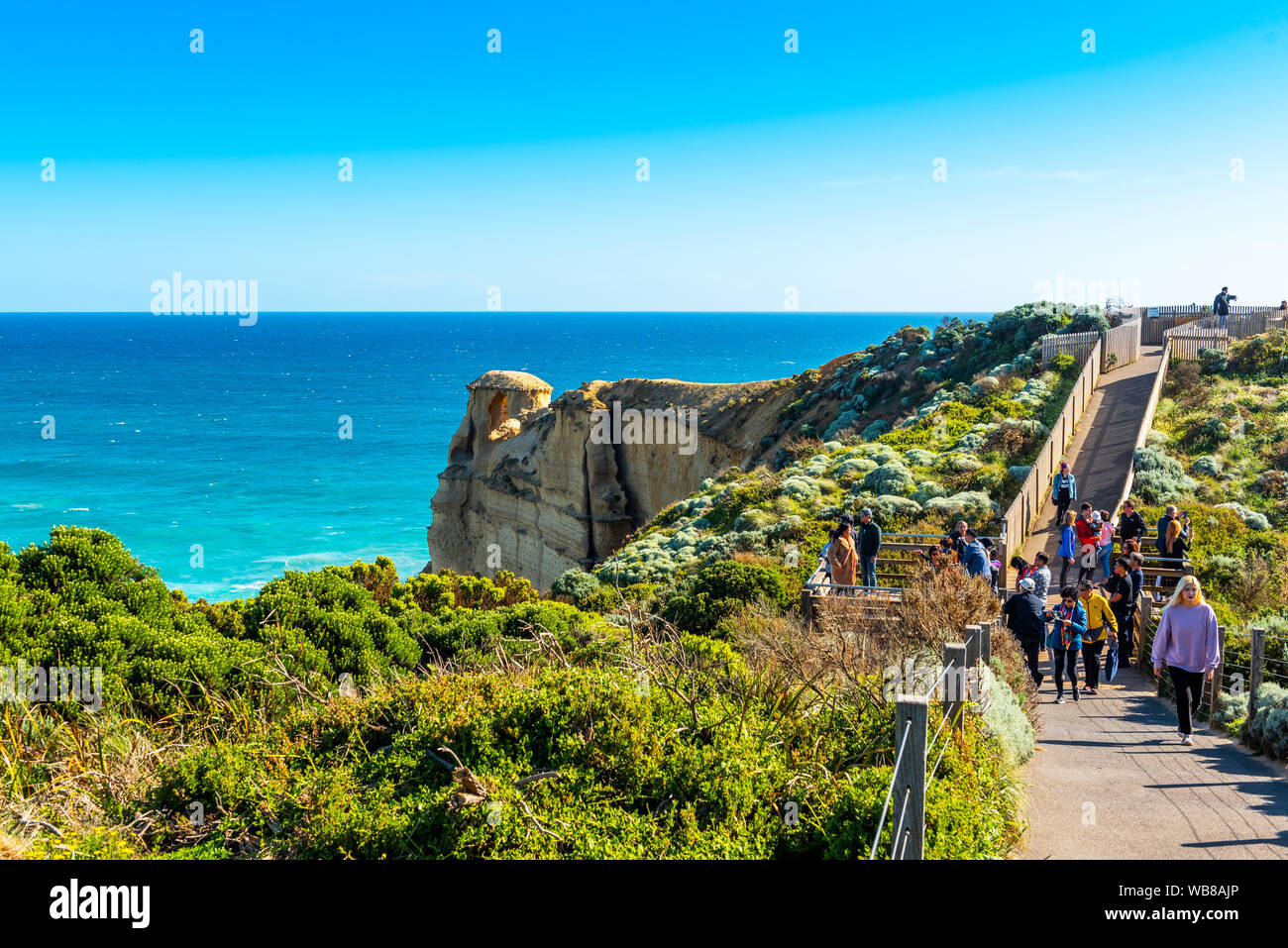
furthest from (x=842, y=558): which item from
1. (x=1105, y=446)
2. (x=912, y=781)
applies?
(x=1105, y=446)

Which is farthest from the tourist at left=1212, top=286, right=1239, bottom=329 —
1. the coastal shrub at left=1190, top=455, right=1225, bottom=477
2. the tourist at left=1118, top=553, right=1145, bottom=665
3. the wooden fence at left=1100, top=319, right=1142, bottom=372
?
the tourist at left=1118, top=553, right=1145, bottom=665

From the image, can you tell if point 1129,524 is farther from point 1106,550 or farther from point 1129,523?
point 1106,550

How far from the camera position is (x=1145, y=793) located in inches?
289

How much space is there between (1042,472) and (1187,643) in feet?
38.9

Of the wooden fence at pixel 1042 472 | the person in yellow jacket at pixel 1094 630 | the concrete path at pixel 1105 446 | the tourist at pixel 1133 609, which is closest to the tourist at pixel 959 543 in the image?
the wooden fence at pixel 1042 472

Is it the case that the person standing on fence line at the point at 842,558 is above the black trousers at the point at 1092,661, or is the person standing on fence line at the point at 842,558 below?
above

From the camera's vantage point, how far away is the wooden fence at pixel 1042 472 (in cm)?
1712

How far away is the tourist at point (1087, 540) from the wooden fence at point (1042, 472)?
116 centimetres

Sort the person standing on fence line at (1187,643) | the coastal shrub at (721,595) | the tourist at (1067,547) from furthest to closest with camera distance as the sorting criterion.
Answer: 1. the tourist at (1067,547)
2. the coastal shrub at (721,595)
3. the person standing on fence line at (1187,643)

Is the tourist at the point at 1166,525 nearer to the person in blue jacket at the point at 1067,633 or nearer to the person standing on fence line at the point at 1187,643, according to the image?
the person in blue jacket at the point at 1067,633

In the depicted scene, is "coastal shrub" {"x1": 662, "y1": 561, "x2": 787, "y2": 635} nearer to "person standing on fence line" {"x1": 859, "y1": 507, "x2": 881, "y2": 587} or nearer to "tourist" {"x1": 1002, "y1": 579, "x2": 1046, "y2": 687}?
"person standing on fence line" {"x1": 859, "y1": 507, "x2": 881, "y2": 587}

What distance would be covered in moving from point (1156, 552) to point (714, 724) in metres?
13.2

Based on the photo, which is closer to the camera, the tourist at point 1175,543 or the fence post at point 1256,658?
the fence post at point 1256,658
